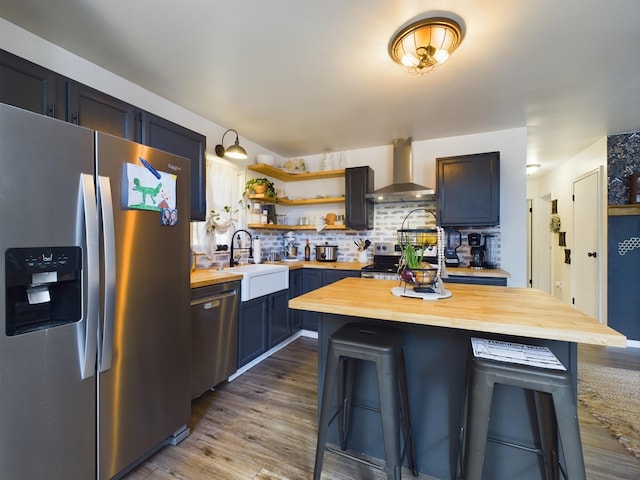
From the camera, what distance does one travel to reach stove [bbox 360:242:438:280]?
319 cm

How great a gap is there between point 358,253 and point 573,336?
121 inches

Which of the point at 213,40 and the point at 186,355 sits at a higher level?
the point at 213,40

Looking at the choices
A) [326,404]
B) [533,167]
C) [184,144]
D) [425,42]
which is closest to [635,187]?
[533,167]

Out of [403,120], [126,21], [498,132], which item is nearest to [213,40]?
[126,21]

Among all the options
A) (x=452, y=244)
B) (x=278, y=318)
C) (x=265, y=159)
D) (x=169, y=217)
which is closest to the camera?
(x=169, y=217)

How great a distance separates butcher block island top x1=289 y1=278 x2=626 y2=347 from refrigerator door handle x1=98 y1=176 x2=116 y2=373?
33.5 inches

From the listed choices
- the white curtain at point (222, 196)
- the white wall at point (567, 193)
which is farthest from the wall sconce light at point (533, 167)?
the white curtain at point (222, 196)

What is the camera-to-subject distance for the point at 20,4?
5.05ft

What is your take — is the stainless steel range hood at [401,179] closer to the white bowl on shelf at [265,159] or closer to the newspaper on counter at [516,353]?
the white bowl on shelf at [265,159]

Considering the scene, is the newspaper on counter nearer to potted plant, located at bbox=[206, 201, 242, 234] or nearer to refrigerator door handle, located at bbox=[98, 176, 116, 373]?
refrigerator door handle, located at bbox=[98, 176, 116, 373]

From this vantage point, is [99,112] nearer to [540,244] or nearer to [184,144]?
[184,144]

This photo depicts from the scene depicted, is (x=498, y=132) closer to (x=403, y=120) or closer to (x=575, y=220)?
(x=403, y=120)

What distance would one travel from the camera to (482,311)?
4.03 feet

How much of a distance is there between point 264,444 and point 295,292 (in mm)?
1865
